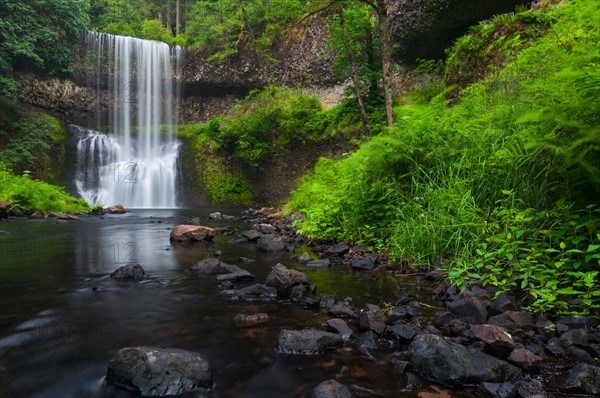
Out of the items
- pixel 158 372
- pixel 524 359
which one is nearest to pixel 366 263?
pixel 524 359

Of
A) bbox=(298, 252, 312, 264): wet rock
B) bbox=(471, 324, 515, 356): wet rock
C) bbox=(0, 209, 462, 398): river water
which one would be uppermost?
bbox=(471, 324, 515, 356): wet rock

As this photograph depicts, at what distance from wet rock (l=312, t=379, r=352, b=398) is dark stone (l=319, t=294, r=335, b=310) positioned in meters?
1.50

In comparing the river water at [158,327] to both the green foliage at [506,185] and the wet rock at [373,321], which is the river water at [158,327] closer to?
the wet rock at [373,321]

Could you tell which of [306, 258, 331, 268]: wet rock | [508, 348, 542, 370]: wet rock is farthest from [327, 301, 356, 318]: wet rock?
[306, 258, 331, 268]: wet rock

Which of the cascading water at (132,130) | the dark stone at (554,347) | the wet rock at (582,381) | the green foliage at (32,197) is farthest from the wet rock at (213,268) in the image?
the cascading water at (132,130)

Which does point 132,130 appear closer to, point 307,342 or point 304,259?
point 304,259

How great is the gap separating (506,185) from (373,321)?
273 centimetres

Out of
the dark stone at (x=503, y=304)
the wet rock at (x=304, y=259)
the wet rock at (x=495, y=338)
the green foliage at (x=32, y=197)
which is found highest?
the green foliage at (x=32, y=197)

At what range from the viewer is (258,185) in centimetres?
2283

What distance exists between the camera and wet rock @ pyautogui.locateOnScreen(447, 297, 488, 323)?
288 centimetres

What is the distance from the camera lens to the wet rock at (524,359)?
7.27 feet

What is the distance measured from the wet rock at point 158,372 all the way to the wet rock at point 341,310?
137 cm

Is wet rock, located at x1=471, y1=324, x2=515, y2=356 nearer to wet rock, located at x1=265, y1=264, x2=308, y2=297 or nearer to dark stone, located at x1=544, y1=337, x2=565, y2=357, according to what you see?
dark stone, located at x1=544, y1=337, x2=565, y2=357

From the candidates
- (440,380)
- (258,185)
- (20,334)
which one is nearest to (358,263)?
(440,380)
